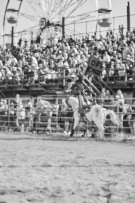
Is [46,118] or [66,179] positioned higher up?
[46,118]

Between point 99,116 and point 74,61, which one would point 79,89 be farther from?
point 74,61

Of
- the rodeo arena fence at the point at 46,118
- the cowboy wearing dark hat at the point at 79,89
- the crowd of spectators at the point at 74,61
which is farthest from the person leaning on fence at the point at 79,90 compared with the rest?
the crowd of spectators at the point at 74,61

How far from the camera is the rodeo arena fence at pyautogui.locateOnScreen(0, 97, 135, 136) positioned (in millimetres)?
14234

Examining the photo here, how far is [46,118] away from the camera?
16547 mm

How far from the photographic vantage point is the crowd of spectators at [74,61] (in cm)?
1806

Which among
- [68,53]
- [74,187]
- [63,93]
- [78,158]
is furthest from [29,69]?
[74,187]

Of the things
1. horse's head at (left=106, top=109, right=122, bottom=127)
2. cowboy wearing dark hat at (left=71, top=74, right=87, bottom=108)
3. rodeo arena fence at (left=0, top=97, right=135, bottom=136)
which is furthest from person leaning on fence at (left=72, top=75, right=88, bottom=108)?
horse's head at (left=106, top=109, right=122, bottom=127)

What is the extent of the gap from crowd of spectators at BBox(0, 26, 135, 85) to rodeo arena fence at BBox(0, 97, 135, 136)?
5.92 ft

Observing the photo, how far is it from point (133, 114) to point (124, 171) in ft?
27.2

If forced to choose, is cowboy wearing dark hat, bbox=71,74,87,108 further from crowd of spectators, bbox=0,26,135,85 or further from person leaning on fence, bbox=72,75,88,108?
crowd of spectators, bbox=0,26,135,85

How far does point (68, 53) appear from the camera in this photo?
21531mm

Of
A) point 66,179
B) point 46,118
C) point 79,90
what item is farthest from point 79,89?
point 66,179

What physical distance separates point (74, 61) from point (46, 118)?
4.03m

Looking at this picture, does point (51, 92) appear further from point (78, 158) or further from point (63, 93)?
point (78, 158)
